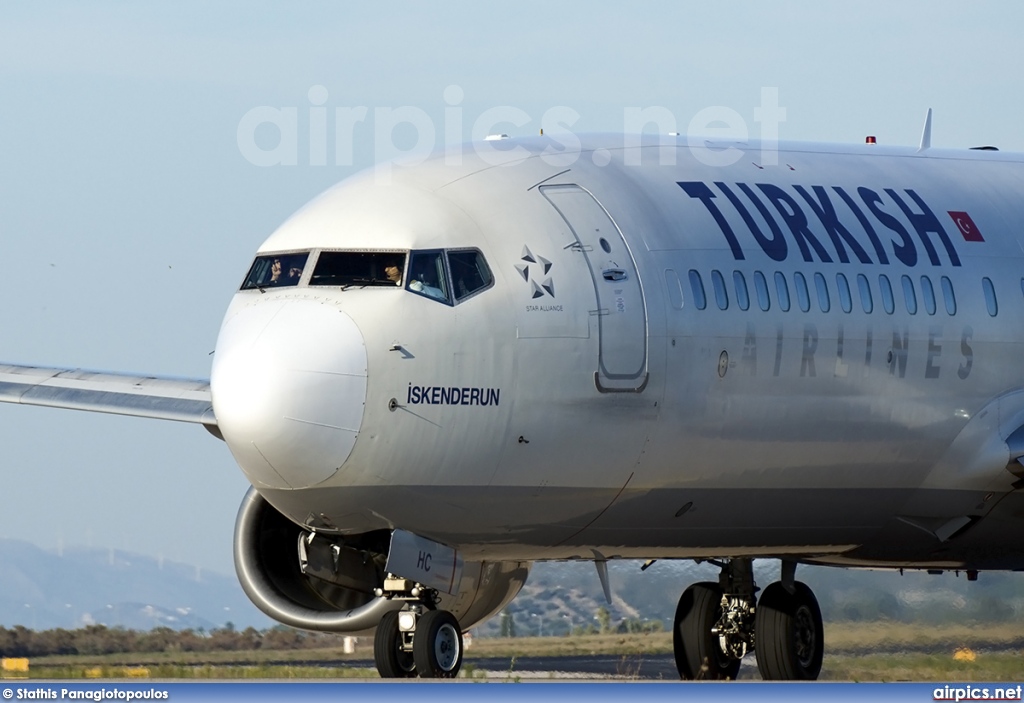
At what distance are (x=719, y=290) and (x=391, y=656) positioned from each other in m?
4.30

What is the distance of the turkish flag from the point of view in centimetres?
2103

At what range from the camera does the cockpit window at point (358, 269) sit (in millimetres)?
16844

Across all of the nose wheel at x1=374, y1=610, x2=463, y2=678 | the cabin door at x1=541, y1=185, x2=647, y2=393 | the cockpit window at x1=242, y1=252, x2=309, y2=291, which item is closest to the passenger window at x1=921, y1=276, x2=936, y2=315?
the cabin door at x1=541, y1=185, x2=647, y2=393

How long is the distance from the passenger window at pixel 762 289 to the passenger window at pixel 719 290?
1.32 feet

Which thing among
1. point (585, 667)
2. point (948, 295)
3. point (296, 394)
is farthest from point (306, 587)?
point (585, 667)

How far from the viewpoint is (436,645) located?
16812mm

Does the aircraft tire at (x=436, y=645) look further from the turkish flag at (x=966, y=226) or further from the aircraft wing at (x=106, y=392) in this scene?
the turkish flag at (x=966, y=226)

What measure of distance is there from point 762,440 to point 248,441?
471cm

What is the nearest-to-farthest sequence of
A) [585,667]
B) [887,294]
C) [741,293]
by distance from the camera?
[741,293] → [887,294] → [585,667]

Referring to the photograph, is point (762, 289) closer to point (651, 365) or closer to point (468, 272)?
point (651, 365)

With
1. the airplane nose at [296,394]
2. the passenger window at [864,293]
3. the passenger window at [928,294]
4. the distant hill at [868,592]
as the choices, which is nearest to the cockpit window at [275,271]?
the airplane nose at [296,394]

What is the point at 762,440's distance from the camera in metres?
18.5

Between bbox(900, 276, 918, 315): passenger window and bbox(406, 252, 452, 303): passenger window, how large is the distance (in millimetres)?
5144

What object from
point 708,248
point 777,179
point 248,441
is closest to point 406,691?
point 248,441
